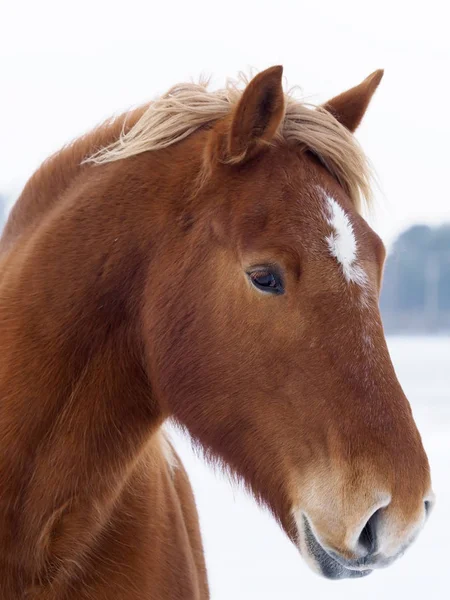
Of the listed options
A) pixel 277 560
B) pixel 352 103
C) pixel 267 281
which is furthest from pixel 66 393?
pixel 277 560

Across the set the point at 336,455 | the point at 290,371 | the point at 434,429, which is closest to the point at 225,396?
the point at 290,371

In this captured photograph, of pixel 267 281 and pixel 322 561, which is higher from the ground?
pixel 267 281

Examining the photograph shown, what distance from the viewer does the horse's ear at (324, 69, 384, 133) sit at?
2.45 metres

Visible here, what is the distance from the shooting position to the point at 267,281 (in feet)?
6.64

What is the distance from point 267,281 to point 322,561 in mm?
694

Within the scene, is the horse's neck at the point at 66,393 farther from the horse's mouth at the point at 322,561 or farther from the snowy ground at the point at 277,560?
the snowy ground at the point at 277,560

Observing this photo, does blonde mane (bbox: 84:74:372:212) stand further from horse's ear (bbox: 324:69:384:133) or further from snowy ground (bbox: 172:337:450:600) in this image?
snowy ground (bbox: 172:337:450:600)

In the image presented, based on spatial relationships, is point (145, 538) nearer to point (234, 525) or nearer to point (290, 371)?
point (290, 371)

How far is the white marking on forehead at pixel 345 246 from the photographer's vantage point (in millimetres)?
1990

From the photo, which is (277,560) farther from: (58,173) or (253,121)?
(253,121)

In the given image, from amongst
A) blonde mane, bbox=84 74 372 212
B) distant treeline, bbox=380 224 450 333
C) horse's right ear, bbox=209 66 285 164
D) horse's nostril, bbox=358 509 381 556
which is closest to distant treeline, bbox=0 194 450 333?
distant treeline, bbox=380 224 450 333

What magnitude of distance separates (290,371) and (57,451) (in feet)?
2.21

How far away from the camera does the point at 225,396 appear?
212 cm

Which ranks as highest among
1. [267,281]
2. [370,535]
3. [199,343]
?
[267,281]
